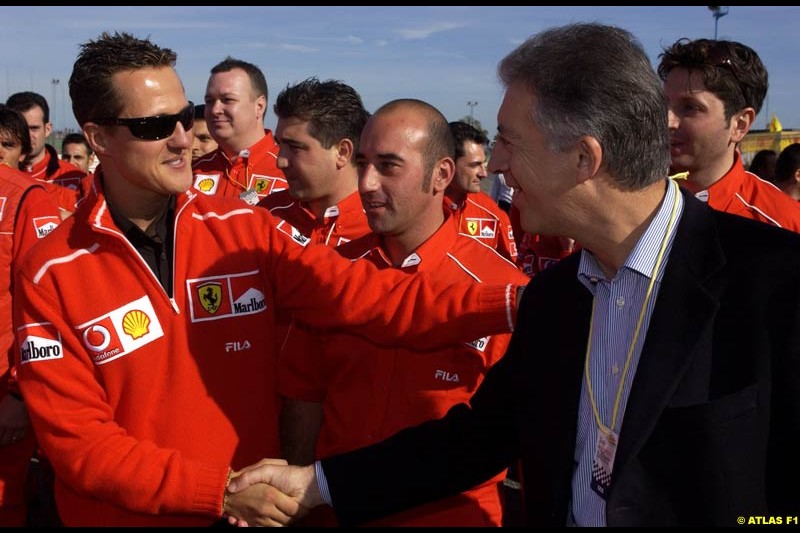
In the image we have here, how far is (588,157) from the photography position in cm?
222

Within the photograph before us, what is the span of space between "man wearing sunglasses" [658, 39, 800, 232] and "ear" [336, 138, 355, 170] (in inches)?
82.8

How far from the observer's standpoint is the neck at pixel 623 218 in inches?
87.8

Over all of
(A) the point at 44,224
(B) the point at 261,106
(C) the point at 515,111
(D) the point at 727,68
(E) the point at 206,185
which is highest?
(B) the point at 261,106

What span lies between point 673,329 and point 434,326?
1.13 m

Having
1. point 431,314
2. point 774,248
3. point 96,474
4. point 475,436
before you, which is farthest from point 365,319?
point 774,248

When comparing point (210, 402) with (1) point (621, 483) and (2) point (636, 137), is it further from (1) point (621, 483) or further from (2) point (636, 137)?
(2) point (636, 137)

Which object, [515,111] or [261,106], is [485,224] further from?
[515,111]

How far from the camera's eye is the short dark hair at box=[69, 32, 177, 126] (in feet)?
9.74

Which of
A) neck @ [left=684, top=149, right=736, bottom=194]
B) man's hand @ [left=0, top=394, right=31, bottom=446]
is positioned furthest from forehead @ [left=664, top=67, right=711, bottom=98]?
man's hand @ [left=0, top=394, right=31, bottom=446]

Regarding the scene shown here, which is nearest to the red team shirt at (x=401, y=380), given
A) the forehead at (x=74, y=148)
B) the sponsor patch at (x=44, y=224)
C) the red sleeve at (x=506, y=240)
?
the sponsor patch at (x=44, y=224)

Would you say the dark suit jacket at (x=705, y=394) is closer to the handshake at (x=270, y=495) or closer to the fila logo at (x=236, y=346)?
the handshake at (x=270, y=495)

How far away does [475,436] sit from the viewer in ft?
8.56

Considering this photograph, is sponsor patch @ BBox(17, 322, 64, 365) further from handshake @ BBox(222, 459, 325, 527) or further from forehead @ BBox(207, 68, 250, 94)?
forehead @ BBox(207, 68, 250, 94)

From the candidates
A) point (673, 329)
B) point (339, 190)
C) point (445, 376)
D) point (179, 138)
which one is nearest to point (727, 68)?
point (445, 376)
